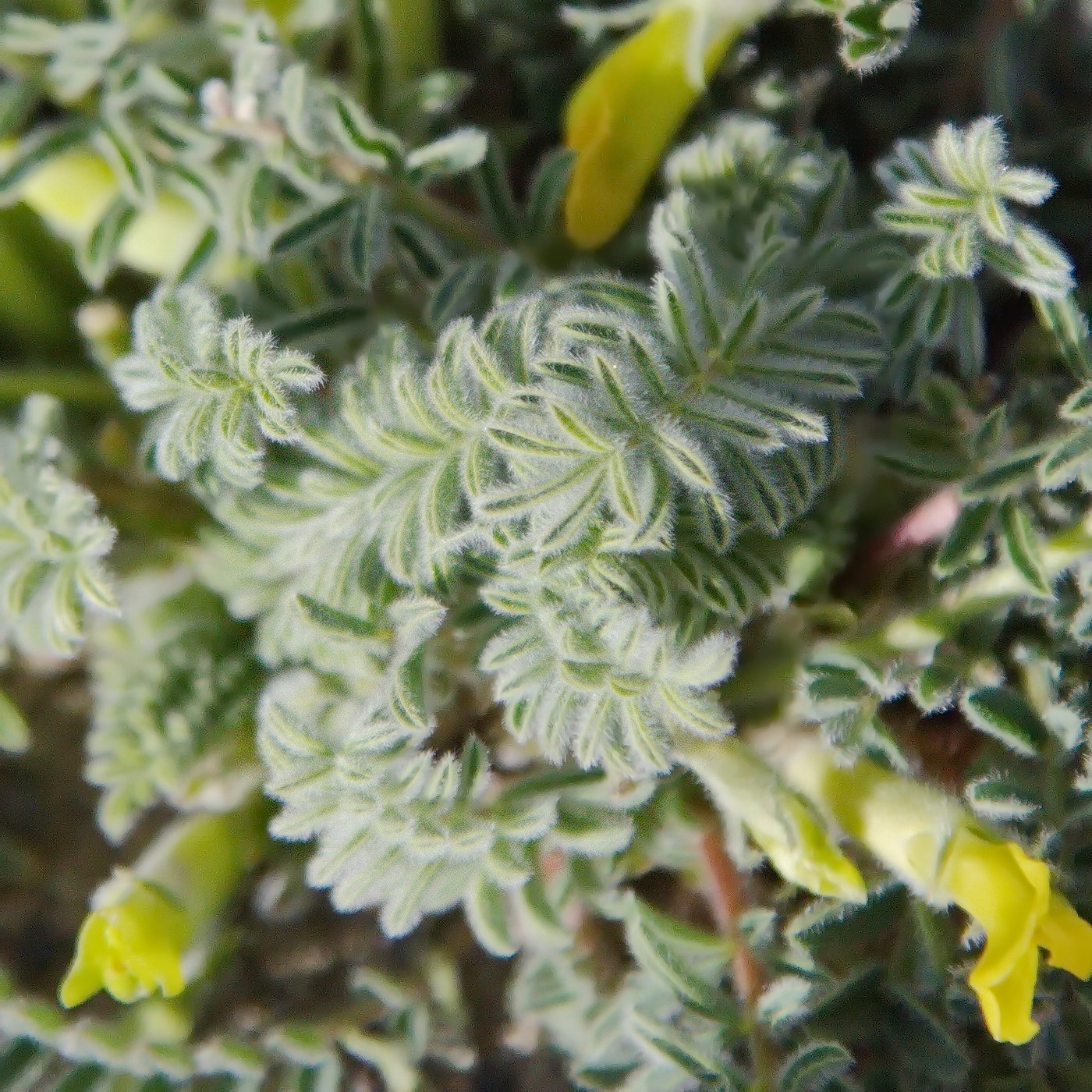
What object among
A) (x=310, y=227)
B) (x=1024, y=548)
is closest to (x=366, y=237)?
(x=310, y=227)

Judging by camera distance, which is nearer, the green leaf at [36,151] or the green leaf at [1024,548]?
the green leaf at [1024,548]

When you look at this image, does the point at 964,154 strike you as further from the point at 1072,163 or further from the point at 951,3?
the point at 951,3

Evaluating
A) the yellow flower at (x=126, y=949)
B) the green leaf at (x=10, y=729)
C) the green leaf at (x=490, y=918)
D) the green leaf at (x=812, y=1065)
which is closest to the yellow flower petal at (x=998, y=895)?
the green leaf at (x=812, y=1065)

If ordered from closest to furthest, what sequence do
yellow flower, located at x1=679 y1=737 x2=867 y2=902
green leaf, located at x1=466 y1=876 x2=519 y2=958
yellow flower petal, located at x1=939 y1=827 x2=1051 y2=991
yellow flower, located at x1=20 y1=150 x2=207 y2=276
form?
yellow flower petal, located at x1=939 y1=827 x2=1051 y2=991 < yellow flower, located at x1=679 y1=737 x2=867 y2=902 < green leaf, located at x1=466 y1=876 x2=519 y2=958 < yellow flower, located at x1=20 y1=150 x2=207 y2=276

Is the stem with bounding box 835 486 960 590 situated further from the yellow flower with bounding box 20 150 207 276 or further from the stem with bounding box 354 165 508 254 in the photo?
the yellow flower with bounding box 20 150 207 276

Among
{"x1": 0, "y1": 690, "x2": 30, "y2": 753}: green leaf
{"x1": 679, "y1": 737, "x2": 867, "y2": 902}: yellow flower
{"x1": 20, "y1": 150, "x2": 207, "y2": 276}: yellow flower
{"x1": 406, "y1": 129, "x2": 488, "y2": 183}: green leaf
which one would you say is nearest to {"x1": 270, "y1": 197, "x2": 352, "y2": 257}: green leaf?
{"x1": 406, "y1": 129, "x2": 488, "y2": 183}: green leaf

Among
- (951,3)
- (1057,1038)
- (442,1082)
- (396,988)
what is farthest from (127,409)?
(1057,1038)

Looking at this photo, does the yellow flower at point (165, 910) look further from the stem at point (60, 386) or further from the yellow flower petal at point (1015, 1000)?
the yellow flower petal at point (1015, 1000)
